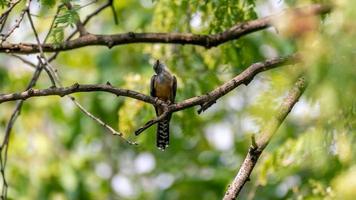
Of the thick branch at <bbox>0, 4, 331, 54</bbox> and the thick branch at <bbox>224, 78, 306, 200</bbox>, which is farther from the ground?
the thick branch at <bbox>0, 4, 331, 54</bbox>

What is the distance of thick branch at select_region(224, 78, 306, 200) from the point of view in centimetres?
360

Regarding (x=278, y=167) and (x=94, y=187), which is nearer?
(x=278, y=167)

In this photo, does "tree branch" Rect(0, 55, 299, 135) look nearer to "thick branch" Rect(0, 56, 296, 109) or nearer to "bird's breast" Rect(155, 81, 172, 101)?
"thick branch" Rect(0, 56, 296, 109)


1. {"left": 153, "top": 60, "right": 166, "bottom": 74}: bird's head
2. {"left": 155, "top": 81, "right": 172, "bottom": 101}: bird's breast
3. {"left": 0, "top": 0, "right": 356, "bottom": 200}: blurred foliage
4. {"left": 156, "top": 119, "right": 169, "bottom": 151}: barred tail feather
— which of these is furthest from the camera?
{"left": 153, "top": 60, "right": 166, "bottom": 74}: bird's head

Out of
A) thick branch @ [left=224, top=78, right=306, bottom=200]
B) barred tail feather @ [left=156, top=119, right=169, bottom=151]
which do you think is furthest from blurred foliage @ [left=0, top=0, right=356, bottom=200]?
barred tail feather @ [left=156, top=119, right=169, bottom=151]

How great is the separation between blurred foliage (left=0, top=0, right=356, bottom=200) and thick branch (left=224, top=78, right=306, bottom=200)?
0.42 feet

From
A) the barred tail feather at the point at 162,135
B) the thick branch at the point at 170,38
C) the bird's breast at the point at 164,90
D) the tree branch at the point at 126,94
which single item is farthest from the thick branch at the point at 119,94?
the bird's breast at the point at 164,90

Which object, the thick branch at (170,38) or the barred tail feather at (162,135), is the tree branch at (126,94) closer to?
the thick branch at (170,38)

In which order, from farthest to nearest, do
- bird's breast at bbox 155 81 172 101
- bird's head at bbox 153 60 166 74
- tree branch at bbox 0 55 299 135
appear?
bird's head at bbox 153 60 166 74 → bird's breast at bbox 155 81 172 101 → tree branch at bbox 0 55 299 135

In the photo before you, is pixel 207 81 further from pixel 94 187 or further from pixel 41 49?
pixel 94 187

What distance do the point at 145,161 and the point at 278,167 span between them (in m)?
7.47

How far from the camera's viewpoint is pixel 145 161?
13.0 meters

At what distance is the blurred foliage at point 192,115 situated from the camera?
7.02 feet

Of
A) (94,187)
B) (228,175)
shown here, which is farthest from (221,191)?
(94,187)
